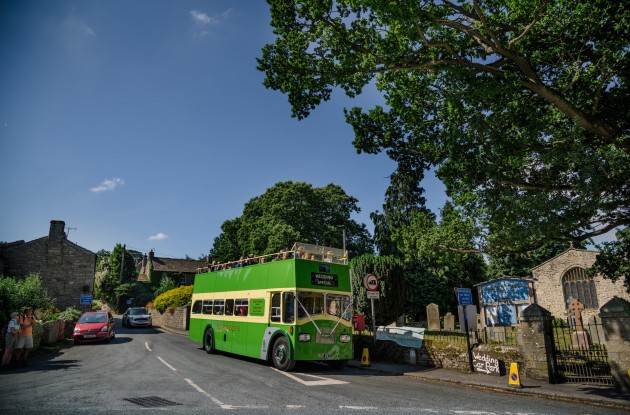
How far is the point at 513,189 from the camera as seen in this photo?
1116cm

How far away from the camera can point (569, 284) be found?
1297 inches

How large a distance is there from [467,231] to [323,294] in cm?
543

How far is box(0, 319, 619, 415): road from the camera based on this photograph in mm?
7150

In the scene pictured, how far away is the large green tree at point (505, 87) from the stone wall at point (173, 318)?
2703 cm

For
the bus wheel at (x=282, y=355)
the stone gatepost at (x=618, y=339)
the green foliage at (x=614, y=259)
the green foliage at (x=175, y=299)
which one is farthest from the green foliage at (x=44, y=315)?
the green foliage at (x=614, y=259)

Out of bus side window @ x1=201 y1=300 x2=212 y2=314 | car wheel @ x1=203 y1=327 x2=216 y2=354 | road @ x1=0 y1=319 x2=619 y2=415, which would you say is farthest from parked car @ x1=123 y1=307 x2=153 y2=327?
road @ x1=0 y1=319 x2=619 y2=415

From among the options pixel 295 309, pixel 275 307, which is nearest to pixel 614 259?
pixel 295 309

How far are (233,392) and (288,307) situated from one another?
152 inches

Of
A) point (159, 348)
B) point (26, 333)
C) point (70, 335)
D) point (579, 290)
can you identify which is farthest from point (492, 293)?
point (70, 335)

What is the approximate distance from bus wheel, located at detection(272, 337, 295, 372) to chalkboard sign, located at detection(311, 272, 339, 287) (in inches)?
83.1

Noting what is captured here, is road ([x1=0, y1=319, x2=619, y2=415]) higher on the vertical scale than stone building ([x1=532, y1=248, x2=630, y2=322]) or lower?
lower

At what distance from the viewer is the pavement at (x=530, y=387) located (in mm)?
8266

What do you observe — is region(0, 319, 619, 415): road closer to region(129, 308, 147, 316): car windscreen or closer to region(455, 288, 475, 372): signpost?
region(455, 288, 475, 372): signpost

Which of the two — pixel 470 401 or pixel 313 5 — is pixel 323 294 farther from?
pixel 313 5
